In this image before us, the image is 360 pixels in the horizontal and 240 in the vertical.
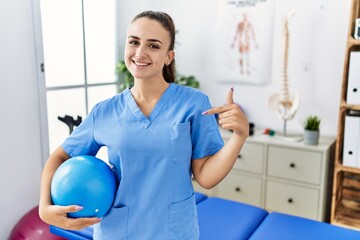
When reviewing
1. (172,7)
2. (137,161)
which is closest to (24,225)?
(137,161)

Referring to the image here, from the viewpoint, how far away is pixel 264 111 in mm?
2846

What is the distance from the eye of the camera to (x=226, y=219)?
184 centimetres

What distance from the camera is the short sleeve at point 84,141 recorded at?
3.43 ft

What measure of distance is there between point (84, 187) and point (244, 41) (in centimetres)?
218

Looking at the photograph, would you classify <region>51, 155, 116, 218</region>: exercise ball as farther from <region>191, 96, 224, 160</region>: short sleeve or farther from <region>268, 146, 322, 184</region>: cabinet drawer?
<region>268, 146, 322, 184</region>: cabinet drawer

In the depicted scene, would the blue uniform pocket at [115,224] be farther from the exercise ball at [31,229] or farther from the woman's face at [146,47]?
the exercise ball at [31,229]

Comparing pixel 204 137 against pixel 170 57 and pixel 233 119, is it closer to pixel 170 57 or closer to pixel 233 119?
pixel 233 119

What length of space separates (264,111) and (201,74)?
662 mm

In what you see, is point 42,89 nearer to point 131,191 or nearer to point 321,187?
point 131,191

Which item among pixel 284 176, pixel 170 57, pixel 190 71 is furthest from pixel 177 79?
pixel 170 57

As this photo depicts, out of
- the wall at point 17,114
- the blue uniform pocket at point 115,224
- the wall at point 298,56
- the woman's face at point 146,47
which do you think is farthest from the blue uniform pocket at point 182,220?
the wall at point 298,56

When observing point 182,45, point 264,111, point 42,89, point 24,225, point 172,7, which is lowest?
point 24,225

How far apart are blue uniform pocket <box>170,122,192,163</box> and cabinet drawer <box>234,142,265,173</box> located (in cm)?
165

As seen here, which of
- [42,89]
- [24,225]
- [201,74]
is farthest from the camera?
[201,74]
